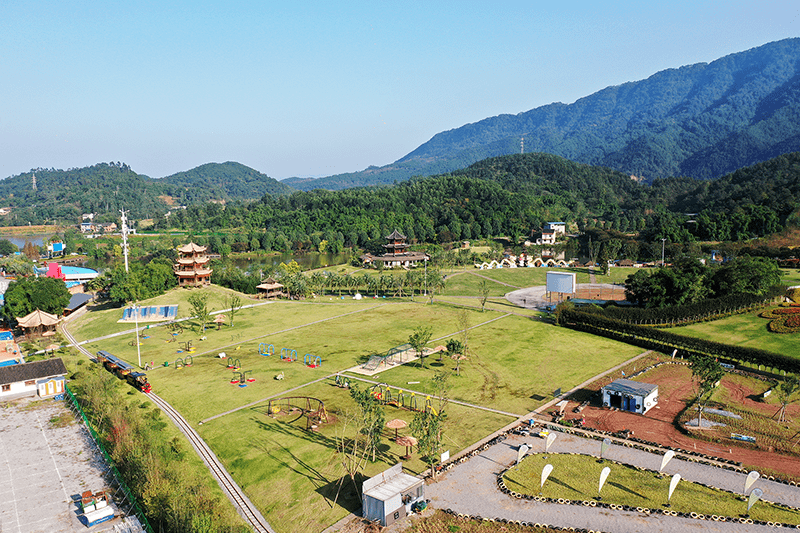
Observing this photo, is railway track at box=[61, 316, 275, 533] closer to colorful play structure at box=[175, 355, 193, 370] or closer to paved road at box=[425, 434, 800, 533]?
colorful play structure at box=[175, 355, 193, 370]

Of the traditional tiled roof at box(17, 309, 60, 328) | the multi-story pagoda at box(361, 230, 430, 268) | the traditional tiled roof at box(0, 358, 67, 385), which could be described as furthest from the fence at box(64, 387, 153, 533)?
the multi-story pagoda at box(361, 230, 430, 268)

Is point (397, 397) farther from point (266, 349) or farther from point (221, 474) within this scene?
point (266, 349)

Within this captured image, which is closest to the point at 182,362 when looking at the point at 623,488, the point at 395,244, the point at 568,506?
the point at 568,506

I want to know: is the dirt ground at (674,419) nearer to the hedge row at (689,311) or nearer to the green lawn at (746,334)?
the green lawn at (746,334)

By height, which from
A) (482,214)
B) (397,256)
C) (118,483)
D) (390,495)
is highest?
(482,214)

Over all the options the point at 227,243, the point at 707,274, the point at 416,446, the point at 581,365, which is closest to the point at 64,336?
the point at 416,446

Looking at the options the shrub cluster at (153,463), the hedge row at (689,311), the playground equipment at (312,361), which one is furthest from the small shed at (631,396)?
the shrub cluster at (153,463)
